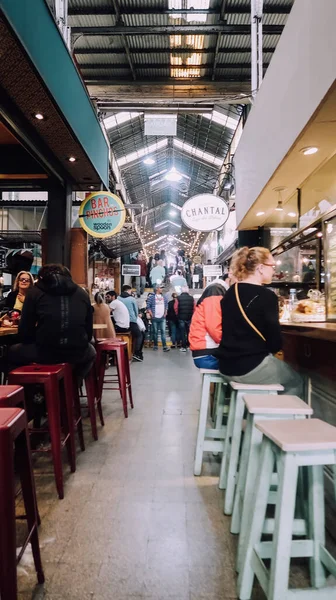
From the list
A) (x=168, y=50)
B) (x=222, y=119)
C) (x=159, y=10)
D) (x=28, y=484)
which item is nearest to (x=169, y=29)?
(x=159, y=10)

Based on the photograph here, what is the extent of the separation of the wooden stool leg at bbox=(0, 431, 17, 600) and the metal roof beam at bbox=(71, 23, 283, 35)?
6.09 metres

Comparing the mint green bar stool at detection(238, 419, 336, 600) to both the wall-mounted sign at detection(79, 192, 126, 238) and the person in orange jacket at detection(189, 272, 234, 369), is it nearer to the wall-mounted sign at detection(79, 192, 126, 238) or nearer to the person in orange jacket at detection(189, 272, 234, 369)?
the person in orange jacket at detection(189, 272, 234, 369)

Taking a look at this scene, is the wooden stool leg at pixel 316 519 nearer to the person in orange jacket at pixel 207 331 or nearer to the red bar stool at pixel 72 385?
the person in orange jacket at pixel 207 331

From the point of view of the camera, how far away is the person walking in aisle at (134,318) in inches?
315

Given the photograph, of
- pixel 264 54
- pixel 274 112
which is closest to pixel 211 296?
pixel 274 112

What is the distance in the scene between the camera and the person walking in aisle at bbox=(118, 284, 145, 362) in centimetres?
801

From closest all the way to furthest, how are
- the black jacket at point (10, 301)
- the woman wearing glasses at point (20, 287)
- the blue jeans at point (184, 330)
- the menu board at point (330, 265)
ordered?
1. the menu board at point (330, 265)
2. the woman wearing glasses at point (20, 287)
3. the black jacket at point (10, 301)
4. the blue jeans at point (184, 330)

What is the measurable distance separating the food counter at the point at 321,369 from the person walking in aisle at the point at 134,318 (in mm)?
5301

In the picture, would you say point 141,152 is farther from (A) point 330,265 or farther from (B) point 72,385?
(B) point 72,385

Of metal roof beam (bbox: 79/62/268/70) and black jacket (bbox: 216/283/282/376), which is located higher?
metal roof beam (bbox: 79/62/268/70)

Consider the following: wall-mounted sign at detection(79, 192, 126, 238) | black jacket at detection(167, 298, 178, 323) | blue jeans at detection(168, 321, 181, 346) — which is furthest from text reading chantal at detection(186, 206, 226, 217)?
blue jeans at detection(168, 321, 181, 346)

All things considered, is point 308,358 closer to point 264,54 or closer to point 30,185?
point 30,185

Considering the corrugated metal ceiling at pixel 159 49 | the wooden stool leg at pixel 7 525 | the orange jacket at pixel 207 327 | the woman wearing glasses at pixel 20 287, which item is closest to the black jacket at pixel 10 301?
→ the woman wearing glasses at pixel 20 287

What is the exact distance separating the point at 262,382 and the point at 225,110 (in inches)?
324
